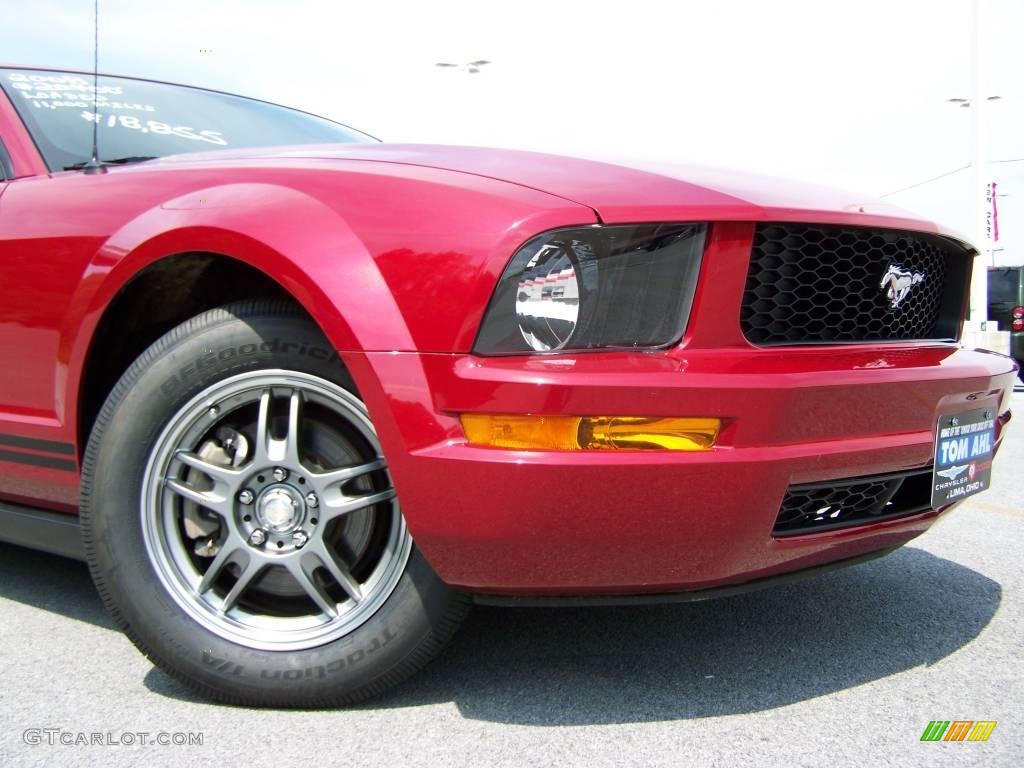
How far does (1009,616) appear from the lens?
2.53 m

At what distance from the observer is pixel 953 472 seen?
211 centimetres

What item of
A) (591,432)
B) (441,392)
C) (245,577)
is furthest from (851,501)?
(245,577)

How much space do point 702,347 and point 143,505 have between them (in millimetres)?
1268

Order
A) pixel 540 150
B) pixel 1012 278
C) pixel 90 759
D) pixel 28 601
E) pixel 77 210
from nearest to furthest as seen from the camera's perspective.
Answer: pixel 90 759, pixel 540 150, pixel 77 210, pixel 28 601, pixel 1012 278

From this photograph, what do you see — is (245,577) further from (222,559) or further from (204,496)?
(204,496)

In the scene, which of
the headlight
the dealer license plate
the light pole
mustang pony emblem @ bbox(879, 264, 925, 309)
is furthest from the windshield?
the light pole

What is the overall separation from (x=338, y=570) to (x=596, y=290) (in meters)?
0.81

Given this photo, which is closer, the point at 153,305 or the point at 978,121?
the point at 153,305

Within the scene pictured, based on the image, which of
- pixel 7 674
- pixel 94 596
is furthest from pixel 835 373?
pixel 94 596

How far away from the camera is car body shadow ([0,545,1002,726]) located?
2.03m

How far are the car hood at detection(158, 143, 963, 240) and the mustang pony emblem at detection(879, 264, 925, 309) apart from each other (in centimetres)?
10

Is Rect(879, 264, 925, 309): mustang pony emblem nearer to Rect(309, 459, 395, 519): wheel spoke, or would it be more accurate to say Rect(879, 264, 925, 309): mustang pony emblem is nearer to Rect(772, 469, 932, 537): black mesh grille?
Rect(772, 469, 932, 537): black mesh grille

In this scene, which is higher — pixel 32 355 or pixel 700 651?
pixel 32 355

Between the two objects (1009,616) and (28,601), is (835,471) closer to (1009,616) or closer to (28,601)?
(1009,616)
